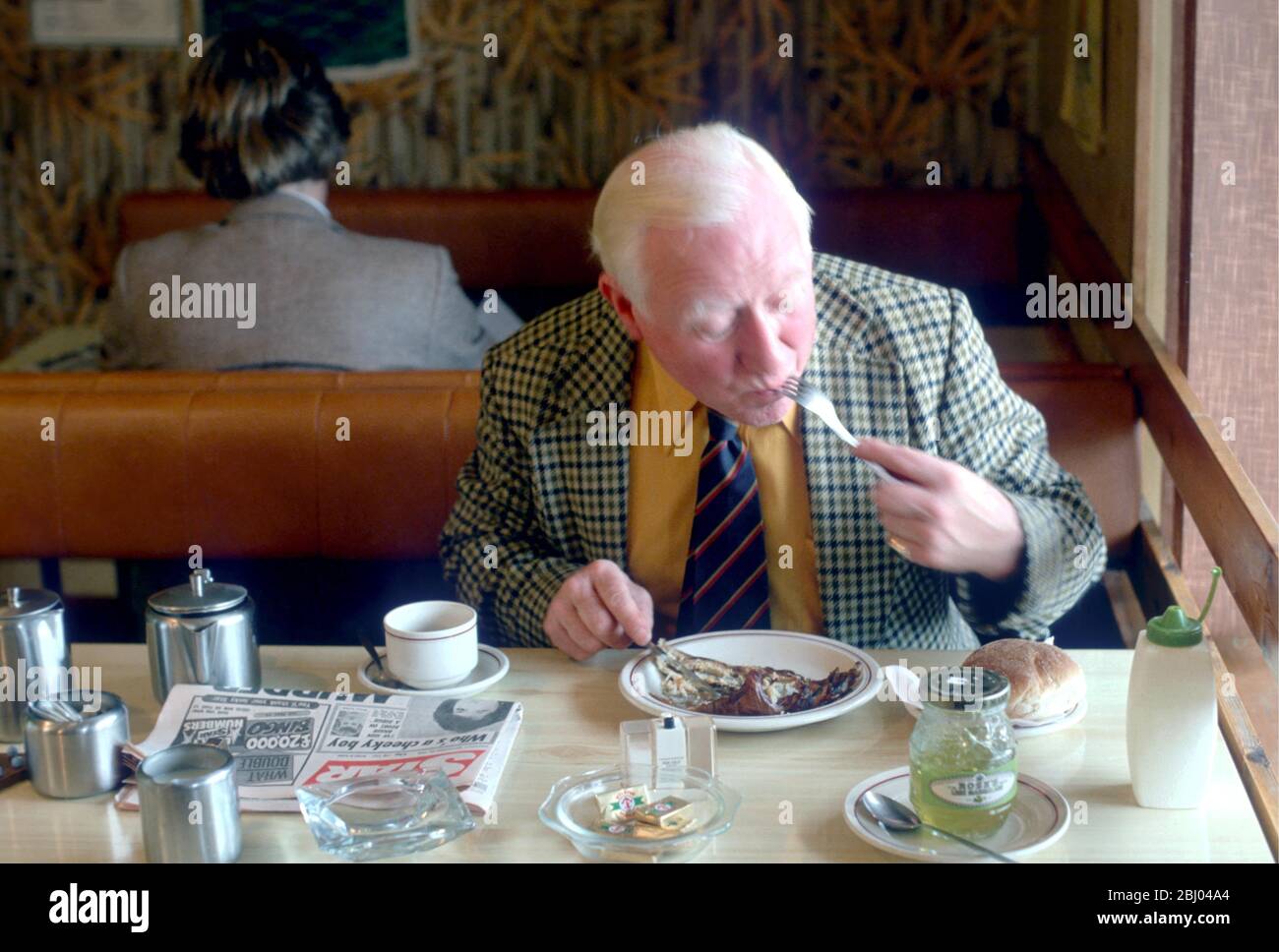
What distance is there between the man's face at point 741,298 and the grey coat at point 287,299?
1372mm

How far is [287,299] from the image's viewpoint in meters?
3.01

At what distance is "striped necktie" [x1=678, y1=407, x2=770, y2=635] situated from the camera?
1936mm

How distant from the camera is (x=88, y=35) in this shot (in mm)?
4727

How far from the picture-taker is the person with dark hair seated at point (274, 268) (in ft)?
9.83

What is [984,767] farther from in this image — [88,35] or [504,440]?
[88,35]

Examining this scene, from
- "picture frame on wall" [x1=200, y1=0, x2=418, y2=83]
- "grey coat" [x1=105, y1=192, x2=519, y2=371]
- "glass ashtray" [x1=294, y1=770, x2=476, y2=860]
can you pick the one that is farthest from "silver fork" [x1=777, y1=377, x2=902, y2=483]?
"picture frame on wall" [x1=200, y1=0, x2=418, y2=83]

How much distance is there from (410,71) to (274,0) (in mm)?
451

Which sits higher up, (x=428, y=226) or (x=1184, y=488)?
(x=428, y=226)

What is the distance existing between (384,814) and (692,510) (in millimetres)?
725

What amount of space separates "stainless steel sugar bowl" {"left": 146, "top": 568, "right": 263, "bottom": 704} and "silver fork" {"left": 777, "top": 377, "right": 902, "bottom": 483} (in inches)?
25.6

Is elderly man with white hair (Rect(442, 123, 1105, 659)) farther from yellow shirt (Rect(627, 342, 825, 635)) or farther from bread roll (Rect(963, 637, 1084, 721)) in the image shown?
bread roll (Rect(963, 637, 1084, 721))

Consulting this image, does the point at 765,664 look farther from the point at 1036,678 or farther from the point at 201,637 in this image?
the point at 201,637

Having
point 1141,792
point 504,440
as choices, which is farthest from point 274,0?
point 1141,792
